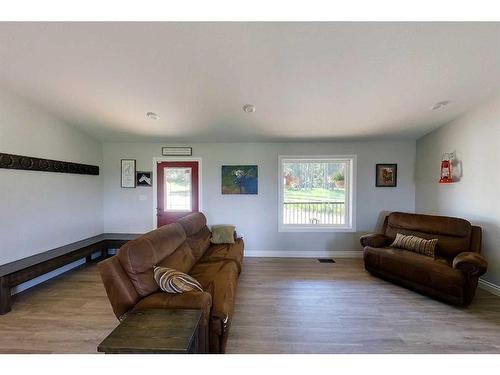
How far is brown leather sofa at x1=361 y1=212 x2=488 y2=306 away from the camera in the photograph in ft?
7.48

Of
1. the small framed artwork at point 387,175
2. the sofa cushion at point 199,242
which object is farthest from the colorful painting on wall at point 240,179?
the small framed artwork at point 387,175

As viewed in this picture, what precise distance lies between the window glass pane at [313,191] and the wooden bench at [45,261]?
3.13 meters

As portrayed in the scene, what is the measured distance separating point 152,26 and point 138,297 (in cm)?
208

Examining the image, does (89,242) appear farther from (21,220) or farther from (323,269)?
(323,269)

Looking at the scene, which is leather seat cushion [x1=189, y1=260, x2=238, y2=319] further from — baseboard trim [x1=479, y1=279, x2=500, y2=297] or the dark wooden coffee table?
baseboard trim [x1=479, y1=279, x2=500, y2=297]

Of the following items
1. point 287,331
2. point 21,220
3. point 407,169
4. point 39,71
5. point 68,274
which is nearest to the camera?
point 287,331

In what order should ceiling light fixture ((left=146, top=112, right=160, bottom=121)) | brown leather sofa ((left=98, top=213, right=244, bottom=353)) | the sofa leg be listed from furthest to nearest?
ceiling light fixture ((left=146, top=112, right=160, bottom=121))
the sofa leg
brown leather sofa ((left=98, top=213, right=244, bottom=353))

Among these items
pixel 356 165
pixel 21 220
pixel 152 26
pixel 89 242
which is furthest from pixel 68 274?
pixel 356 165

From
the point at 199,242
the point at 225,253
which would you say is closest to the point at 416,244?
the point at 225,253

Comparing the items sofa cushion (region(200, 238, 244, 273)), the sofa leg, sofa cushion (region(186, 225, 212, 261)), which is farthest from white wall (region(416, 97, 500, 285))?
the sofa leg

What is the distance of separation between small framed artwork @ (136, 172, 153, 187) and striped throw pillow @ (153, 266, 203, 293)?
276cm

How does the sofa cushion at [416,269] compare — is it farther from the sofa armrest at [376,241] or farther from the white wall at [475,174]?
the white wall at [475,174]

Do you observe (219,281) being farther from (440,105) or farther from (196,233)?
(440,105)

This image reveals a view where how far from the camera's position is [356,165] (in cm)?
402
